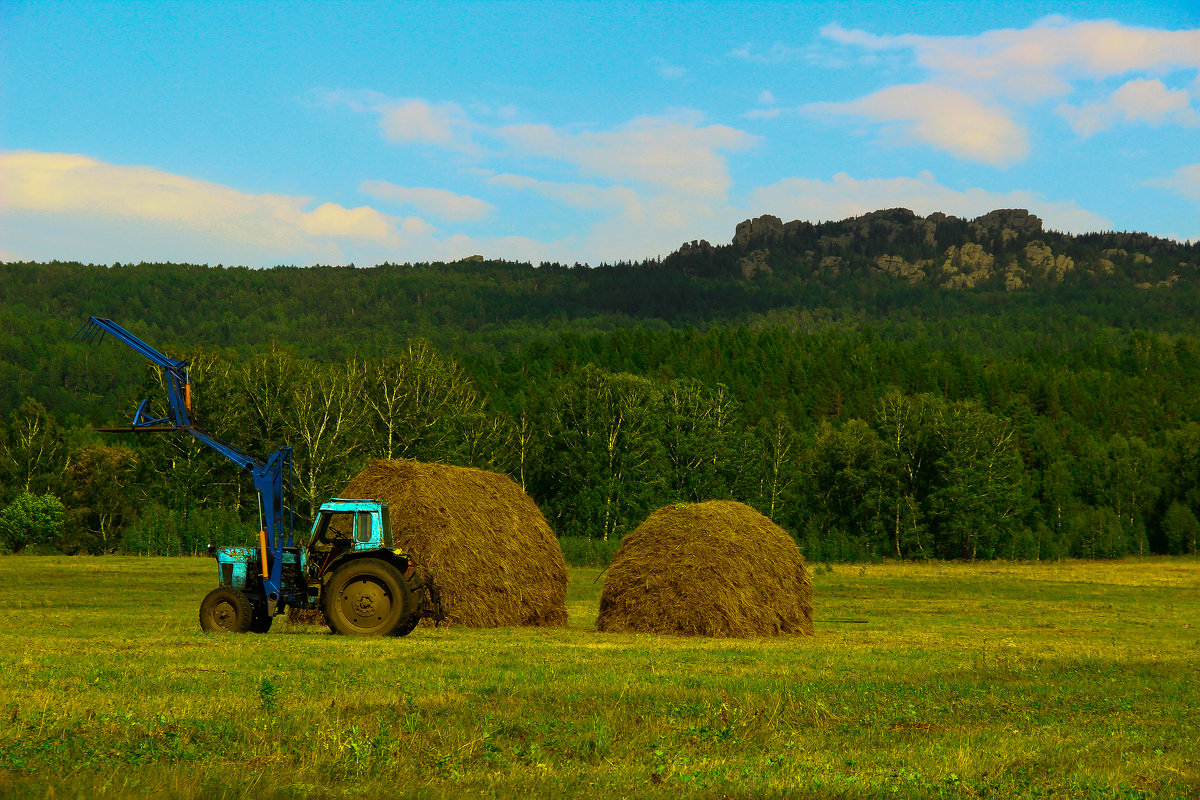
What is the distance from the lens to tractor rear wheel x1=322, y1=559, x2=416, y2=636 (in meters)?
18.5

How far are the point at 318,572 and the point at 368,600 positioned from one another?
1.28m

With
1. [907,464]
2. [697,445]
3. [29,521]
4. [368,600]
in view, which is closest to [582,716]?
[368,600]

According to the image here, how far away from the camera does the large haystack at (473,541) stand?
2180cm

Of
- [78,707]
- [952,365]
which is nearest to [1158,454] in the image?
[952,365]

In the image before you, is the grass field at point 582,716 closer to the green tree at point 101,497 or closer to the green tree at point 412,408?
the green tree at point 412,408

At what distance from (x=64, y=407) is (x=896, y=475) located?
397ft

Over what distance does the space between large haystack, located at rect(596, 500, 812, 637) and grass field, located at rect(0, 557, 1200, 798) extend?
1307 millimetres

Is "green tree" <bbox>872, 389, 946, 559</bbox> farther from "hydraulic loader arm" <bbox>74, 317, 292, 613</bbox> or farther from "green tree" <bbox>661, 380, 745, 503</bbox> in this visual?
"hydraulic loader arm" <bbox>74, 317, 292, 613</bbox>

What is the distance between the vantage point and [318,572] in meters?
19.4

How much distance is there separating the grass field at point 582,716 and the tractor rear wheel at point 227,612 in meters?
0.83

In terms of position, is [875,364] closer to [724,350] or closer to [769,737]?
[724,350]

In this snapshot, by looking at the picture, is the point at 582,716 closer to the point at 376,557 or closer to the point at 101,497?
the point at 376,557

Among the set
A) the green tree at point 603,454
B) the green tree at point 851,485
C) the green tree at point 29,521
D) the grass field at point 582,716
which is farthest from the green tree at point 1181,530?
the green tree at point 29,521

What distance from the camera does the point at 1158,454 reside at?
10581 centimetres
